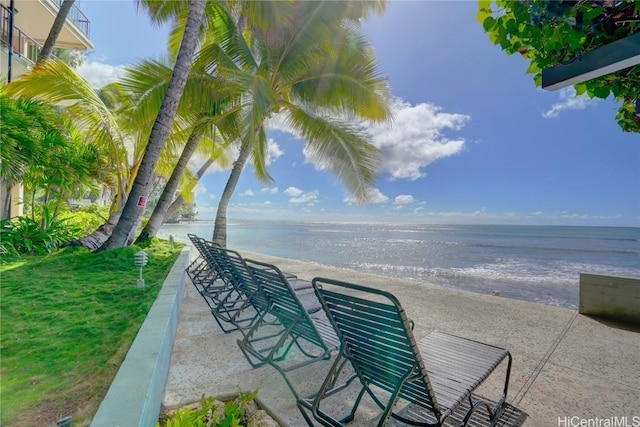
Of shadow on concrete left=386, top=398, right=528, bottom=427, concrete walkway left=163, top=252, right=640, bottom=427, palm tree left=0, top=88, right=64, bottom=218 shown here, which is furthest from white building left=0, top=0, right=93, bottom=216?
shadow on concrete left=386, top=398, right=528, bottom=427

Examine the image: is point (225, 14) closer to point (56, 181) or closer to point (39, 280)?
point (56, 181)

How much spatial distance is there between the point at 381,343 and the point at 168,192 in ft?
24.3

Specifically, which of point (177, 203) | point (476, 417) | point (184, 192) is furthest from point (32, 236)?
point (476, 417)

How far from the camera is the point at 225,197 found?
336 inches

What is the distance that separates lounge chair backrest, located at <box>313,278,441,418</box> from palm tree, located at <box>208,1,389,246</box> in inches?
241

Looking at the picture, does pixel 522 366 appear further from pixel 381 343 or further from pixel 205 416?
pixel 205 416

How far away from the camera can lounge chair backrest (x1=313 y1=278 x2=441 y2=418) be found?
1.52 meters

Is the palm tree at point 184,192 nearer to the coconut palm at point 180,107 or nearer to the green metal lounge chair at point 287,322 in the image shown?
the coconut palm at point 180,107

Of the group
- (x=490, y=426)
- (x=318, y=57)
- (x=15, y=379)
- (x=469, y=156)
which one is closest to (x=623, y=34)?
(x=490, y=426)

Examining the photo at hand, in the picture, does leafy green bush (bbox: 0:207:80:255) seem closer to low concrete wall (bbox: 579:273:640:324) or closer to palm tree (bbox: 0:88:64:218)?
palm tree (bbox: 0:88:64:218)

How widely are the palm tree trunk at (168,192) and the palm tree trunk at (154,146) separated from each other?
6.30 ft

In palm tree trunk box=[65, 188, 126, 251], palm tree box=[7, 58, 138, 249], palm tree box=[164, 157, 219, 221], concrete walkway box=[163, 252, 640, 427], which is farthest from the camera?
palm tree box=[164, 157, 219, 221]

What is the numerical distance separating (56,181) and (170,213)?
3.48 meters

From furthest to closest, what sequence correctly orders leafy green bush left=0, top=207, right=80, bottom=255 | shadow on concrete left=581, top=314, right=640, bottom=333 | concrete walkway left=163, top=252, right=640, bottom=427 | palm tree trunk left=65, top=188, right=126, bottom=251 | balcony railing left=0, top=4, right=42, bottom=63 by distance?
balcony railing left=0, top=4, right=42, bottom=63 < palm tree trunk left=65, top=188, right=126, bottom=251 < leafy green bush left=0, top=207, right=80, bottom=255 < shadow on concrete left=581, top=314, right=640, bottom=333 < concrete walkway left=163, top=252, right=640, bottom=427
